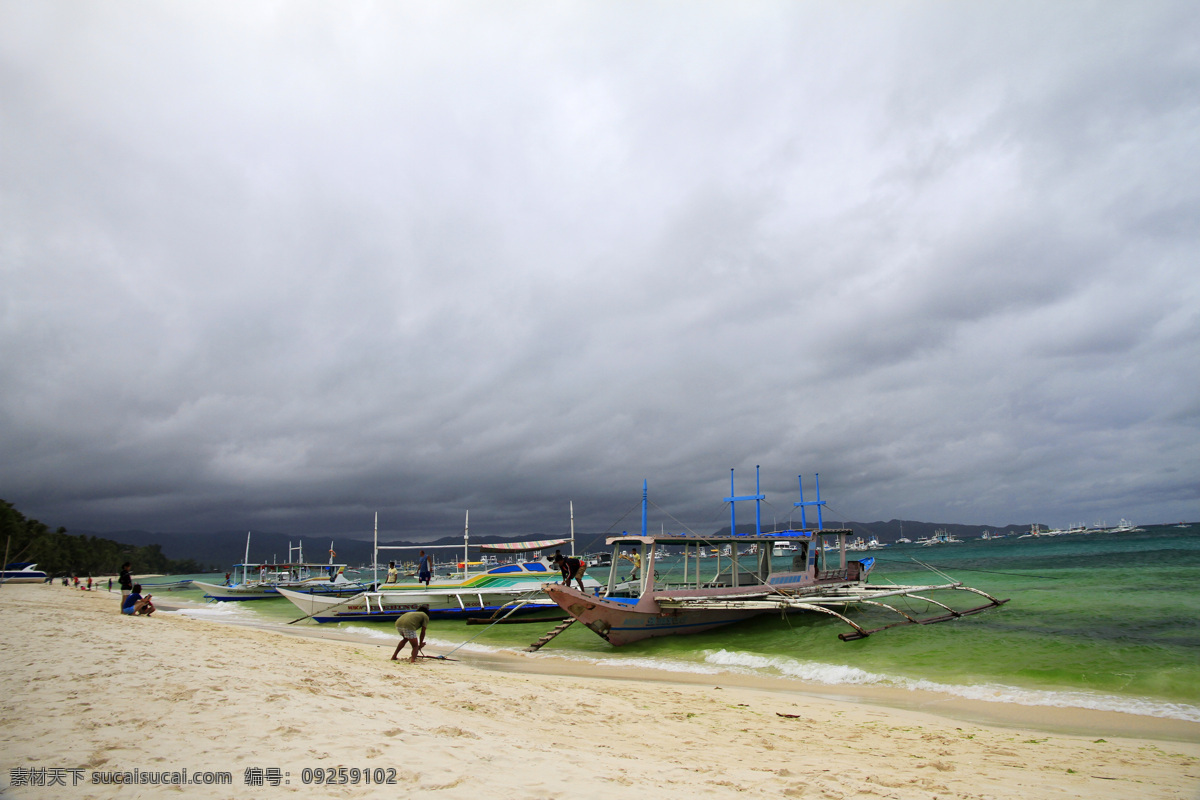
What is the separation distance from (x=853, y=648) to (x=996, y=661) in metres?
3.81

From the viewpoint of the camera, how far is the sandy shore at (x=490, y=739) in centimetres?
527

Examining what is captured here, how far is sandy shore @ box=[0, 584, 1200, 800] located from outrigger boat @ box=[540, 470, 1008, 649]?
771 centimetres

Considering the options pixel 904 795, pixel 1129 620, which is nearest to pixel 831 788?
pixel 904 795

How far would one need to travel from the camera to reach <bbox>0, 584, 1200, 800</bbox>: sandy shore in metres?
5.27

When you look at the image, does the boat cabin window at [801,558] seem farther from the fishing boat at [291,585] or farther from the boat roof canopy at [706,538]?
the fishing boat at [291,585]

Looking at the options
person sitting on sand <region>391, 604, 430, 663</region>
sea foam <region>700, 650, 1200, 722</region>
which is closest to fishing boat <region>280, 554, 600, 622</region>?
sea foam <region>700, 650, 1200, 722</region>

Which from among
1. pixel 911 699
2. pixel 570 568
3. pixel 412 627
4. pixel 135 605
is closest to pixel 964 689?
pixel 911 699

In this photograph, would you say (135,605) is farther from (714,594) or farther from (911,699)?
(911,699)

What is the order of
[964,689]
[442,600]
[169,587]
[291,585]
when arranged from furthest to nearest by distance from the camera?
1. [169,587]
2. [291,585]
3. [442,600]
4. [964,689]

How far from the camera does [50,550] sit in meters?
94.7

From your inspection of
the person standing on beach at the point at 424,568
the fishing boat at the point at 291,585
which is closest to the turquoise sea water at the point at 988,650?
Result: the person standing on beach at the point at 424,568

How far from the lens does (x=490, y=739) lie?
22.8 ft

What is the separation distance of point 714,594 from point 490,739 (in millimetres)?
16711

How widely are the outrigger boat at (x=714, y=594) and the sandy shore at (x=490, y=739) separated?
771 centimetres
